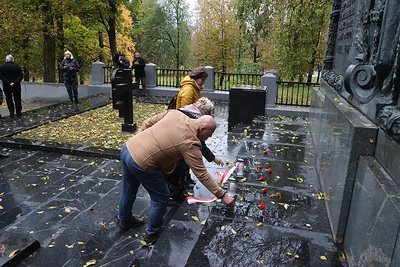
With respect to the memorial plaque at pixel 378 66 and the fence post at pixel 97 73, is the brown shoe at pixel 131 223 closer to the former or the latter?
the memorial plaque at pixel 378 66

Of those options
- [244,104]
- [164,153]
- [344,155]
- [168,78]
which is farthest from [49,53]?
[344,155]

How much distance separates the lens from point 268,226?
12.3 ft

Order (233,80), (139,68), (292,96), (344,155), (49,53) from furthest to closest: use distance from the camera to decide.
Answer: (49,53), (233,80), (139,68), (292,96), (344,155)

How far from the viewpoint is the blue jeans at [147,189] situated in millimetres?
3414

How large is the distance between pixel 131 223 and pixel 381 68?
3412 millimetres

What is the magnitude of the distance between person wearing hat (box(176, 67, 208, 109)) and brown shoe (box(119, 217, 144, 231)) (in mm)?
1722

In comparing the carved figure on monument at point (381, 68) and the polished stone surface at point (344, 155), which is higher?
the carved figure on monument at point (381, 68)

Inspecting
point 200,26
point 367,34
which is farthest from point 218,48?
point 367,34

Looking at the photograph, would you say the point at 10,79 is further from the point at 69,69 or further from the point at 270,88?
the point at 270,88

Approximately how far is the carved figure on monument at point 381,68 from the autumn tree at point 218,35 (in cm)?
2680

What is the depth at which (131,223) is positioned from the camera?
4.22 metres

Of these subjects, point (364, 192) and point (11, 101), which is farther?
point (11, 101)

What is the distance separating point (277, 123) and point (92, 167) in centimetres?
570

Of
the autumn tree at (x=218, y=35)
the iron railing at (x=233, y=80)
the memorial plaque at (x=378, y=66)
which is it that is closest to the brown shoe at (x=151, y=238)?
the memorial plaque at (x=378, y=66)
